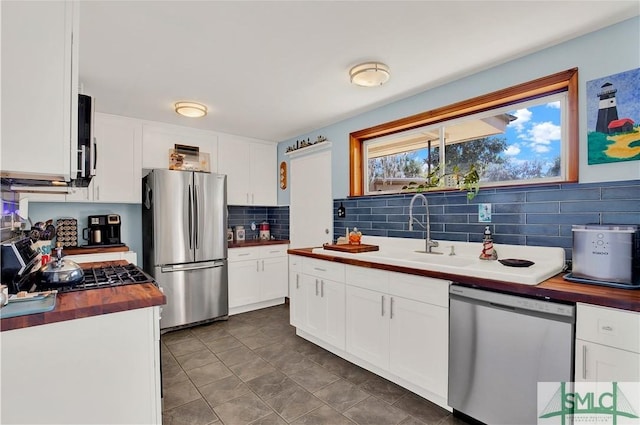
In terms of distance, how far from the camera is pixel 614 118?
69.5 inches

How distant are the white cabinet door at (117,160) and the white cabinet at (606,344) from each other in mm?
3939

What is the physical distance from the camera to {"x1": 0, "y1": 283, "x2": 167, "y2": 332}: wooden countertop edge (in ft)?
3.79

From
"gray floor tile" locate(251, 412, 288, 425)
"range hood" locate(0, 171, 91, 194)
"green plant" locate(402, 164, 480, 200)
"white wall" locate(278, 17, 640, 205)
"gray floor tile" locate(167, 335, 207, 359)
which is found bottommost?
"gray floor tile" locate(167, 335, 207, 359)

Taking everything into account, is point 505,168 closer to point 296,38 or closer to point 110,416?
point 296,38

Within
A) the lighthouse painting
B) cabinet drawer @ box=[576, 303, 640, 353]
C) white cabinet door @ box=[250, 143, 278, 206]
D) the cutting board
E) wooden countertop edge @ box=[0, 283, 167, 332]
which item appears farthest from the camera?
white cabinet door @ box=[250, 143, 278, 206]

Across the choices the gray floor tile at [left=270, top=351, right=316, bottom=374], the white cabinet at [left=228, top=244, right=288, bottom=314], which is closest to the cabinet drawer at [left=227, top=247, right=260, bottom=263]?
the white cabinet at [left=228, top=244, right=288, bottom=314]

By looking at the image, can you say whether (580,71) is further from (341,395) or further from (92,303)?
(92,303)

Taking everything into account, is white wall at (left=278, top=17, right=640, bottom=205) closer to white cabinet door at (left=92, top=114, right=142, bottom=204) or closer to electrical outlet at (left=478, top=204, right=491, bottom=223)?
electrical outlet at (left=478, top=204, right=491, bottom=223)

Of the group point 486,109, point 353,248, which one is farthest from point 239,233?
point 486,109

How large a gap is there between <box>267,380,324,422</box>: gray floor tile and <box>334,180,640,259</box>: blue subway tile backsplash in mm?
1589

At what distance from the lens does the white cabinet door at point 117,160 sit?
10.8ft

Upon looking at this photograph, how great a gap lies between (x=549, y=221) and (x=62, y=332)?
2.69 meters

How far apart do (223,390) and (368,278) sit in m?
1.33

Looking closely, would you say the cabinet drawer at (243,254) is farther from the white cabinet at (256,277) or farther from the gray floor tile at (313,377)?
the gray floor tile at (313,377)
